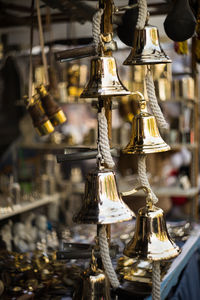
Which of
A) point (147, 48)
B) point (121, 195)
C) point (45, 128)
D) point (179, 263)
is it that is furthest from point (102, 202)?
point (179, 263)

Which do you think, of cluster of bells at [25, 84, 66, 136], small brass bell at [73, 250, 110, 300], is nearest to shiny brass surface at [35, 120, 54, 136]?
cluster of bells at [25, 84, 66, 136]

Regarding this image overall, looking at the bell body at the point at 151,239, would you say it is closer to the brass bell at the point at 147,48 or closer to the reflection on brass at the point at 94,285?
the reflection on brass at the point at 94,285

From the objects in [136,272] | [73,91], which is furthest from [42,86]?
[73,91]

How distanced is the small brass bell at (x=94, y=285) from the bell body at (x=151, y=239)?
0.12 meters

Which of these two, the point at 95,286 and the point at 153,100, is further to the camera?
the point at 153,100

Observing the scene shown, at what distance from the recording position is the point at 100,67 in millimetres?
1372

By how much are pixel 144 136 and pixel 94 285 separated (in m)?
0.51

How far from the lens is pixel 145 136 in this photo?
4.80 feet

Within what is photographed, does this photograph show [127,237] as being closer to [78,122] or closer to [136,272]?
[136,272]

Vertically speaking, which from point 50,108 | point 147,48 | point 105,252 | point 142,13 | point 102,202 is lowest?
point 105,252

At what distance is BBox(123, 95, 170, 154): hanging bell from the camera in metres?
1.45

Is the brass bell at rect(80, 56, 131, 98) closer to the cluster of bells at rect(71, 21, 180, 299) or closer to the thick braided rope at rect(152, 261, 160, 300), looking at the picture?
the cluster of bells at rect(71, 21, 180, 299)

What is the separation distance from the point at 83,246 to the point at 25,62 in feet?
12.3

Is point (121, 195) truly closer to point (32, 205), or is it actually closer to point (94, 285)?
point (94, 285)
